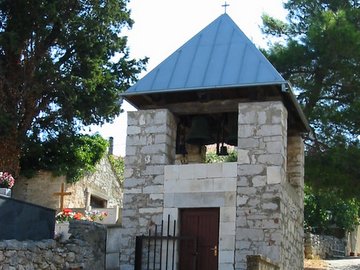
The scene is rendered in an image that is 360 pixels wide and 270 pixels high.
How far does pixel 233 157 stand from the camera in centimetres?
2014

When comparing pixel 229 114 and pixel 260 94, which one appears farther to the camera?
pixel 229 114

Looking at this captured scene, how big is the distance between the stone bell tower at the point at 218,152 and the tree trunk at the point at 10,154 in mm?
8013

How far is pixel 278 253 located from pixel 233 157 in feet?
32.8

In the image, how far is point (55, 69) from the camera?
19188 millimetres

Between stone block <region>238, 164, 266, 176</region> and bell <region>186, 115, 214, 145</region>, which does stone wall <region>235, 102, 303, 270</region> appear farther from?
bell <region>186, 115, 214, 145</region>

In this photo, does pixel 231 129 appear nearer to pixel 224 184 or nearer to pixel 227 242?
pixel 224 184

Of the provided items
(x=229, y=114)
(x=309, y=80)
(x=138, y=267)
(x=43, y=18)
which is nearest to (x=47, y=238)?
(x=138, y=267)

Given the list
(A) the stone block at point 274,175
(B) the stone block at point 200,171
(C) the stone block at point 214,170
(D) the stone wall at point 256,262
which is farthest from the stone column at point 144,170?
(D) the stone wall at point 256,262

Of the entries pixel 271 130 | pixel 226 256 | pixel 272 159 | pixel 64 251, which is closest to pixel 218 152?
pixel 271 130

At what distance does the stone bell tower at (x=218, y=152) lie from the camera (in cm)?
1051

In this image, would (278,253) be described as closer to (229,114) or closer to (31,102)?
(229,114)

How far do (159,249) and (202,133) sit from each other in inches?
89.0

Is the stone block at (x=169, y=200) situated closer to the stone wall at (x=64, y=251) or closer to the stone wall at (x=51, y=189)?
the stone wall at (x=64, y=251)

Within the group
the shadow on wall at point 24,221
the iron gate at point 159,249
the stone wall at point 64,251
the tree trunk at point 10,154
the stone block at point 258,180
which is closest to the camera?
the stone wall at point 64,251
